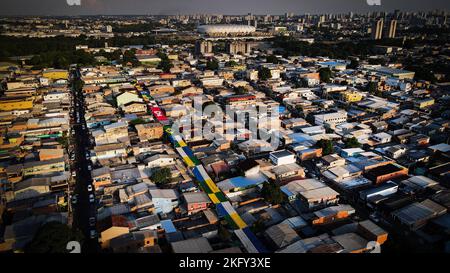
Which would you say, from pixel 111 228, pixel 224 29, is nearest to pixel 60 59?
pixel 111 228

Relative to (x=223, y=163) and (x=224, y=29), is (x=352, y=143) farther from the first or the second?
(x=224, y=29)

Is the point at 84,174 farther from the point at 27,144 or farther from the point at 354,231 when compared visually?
the point at 354,231

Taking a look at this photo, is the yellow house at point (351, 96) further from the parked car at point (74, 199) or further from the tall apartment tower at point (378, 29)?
the tall apartment tower at point (378, 29)

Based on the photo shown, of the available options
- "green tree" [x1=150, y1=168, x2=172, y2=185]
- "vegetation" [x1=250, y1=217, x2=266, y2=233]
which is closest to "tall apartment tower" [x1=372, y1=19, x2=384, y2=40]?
"green tree" [x1=150, y1=168, x2=172, y2=185]

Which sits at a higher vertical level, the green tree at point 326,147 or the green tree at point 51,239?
the green tree at point 326,147

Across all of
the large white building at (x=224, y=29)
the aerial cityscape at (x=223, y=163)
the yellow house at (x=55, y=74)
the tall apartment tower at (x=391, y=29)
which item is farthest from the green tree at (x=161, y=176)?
the large white building at (x=224, y=29)
